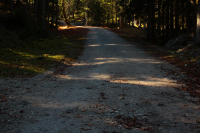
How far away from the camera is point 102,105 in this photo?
5.64 m

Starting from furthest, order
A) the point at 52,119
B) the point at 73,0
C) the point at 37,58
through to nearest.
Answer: the point at 73,0
the point at 37,58
the point at 52,119

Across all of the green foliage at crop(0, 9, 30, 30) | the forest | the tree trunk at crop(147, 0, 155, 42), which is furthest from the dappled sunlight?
the green foliage at crop(0, 9, 30, 30)

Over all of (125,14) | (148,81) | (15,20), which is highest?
(125,14)

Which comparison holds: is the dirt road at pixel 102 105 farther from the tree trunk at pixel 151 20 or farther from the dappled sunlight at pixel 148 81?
the tree trunk at pixel 151 20

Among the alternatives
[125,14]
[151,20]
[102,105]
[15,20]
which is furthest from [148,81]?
[125,14]

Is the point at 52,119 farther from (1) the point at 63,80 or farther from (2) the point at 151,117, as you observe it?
(1) the point at 63,80

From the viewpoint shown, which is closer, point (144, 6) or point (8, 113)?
point (8, 113)

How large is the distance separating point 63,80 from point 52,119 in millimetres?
4254

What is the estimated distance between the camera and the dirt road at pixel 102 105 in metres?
4.32

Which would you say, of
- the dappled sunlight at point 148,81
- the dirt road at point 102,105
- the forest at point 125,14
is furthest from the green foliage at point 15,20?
the dappled sunlight at point 148,81

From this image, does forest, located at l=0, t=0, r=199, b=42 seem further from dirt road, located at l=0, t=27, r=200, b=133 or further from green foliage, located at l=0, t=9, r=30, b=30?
dirt road, located at l=0, t=27, r=200, b=133

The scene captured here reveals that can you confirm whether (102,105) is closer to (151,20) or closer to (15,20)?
(15,20)

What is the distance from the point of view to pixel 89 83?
8.20 meters

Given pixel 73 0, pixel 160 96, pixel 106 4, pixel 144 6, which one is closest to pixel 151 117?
pixel 160 96
